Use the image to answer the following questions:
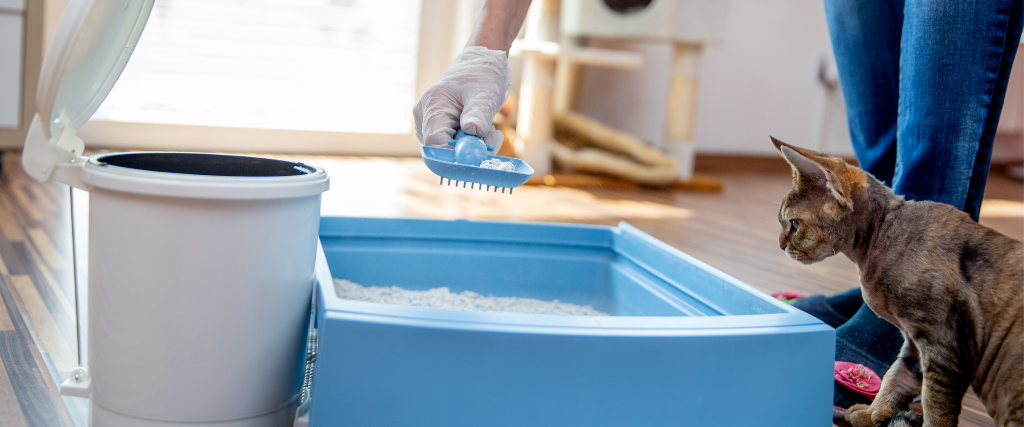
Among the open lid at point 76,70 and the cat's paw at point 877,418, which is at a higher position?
the open lid at point 76,70

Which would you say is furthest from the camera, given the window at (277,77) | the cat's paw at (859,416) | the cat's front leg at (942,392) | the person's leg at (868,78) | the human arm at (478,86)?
the window at (277,77)

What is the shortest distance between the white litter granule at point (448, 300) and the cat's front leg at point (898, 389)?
381mm

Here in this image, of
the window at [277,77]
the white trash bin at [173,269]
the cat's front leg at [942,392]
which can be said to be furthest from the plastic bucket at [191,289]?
the window at [277,77]

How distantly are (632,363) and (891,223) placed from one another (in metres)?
0.33

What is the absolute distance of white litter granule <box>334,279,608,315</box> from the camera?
3.26 feet

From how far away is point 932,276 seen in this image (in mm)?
722

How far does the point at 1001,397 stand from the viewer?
70 cm

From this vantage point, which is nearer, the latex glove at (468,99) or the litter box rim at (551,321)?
the litter box rim at (551,321)

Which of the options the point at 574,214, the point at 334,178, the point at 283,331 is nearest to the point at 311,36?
the point at 334,178

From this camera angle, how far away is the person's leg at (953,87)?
2.82 ft

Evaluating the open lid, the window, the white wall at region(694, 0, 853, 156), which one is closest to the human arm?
the open lid

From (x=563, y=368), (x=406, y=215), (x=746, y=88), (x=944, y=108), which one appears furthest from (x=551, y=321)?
(x=746, y=88)

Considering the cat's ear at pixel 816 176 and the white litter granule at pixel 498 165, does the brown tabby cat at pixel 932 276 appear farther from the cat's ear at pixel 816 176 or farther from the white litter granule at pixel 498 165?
the white litter granule at pixel 498 165

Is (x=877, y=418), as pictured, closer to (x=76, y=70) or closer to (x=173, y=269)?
(x=173, y=269)
